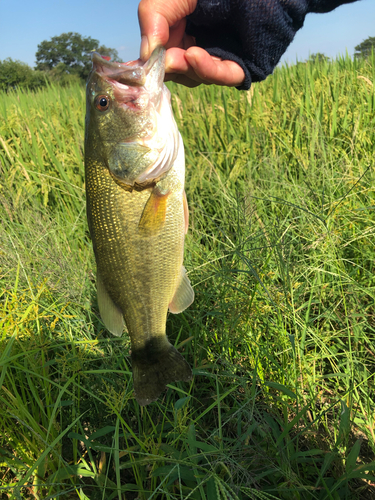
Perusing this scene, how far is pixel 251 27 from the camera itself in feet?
6.86

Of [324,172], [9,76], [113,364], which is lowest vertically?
[113,364]

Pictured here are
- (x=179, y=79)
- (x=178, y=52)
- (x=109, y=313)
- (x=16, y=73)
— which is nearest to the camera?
(x=109, y=313)

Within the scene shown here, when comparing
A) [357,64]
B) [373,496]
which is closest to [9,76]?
[357,64]

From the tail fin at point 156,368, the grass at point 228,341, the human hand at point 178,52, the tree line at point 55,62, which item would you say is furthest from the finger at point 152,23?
the tree line at point 55,62

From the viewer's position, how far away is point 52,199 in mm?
3924

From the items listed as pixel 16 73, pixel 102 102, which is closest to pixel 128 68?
pixel 102 102

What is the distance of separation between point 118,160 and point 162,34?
0.78m

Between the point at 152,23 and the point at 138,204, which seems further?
the point at 152,23

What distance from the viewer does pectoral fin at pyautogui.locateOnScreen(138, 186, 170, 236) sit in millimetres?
1554

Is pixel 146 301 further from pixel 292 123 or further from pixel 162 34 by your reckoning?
pixel 292 123

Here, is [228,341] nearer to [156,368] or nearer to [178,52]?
[156,368]

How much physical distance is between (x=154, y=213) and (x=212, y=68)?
1.02m

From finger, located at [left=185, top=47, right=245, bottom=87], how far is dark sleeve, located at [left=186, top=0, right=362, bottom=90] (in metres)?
0.05

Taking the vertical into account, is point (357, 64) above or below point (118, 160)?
above
